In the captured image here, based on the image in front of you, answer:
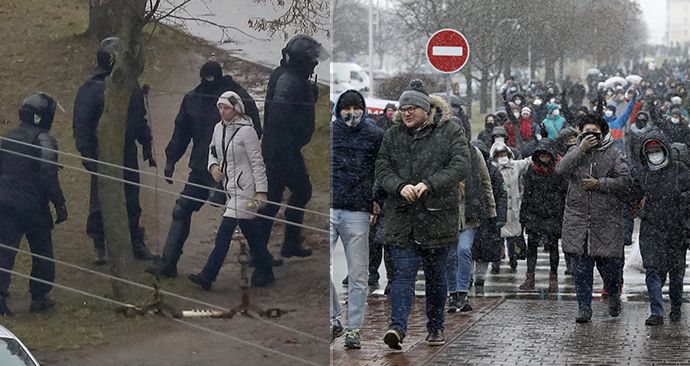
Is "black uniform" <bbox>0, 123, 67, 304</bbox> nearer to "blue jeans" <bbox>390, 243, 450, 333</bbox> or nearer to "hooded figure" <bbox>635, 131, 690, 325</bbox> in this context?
"blue jeans" <bbox>390, 243, 450, 333</bbox>

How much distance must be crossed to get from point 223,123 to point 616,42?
46.0 meters

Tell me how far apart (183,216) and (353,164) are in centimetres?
298

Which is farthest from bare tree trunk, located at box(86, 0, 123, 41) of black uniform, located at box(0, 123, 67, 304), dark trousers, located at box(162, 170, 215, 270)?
dark trousers, located at box(162, 170, 215, 270)

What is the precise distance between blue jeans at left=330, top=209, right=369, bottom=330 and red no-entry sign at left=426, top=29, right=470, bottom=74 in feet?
22.0

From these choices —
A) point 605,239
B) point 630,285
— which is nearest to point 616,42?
point 630,285

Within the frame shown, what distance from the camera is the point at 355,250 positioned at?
1060 centimetres

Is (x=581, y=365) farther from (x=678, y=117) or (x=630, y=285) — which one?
(x=678, y=117)

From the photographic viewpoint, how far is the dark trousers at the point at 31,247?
7.60 m

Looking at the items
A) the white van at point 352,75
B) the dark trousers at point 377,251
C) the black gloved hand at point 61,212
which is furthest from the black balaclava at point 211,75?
the white van at point 352,75

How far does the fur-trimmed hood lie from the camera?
1056 cm

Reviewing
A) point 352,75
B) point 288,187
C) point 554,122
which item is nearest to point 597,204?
point 288,187

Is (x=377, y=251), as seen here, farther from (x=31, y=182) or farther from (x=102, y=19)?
(x=102, y=19)

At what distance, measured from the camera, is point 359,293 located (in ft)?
35.0

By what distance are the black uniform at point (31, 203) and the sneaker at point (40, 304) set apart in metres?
0.02
